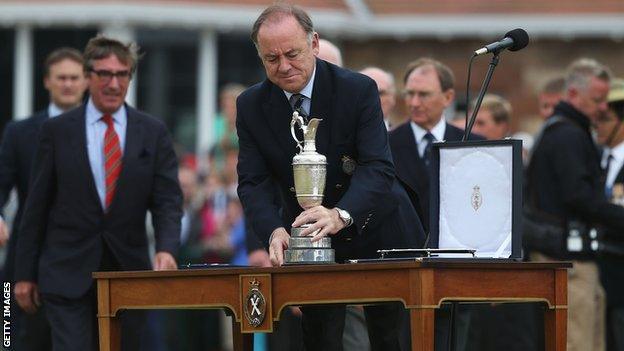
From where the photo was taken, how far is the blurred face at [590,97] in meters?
12.9

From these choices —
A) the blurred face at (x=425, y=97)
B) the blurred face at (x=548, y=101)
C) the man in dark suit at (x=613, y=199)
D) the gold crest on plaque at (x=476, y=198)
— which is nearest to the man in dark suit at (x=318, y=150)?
the gold crest on plaque at (x=476, y=198)

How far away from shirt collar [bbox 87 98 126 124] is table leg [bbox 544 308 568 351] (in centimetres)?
381

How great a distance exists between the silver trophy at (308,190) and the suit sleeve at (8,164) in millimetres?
4026

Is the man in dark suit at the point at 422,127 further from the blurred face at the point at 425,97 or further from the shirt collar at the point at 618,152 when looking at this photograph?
the shirt collar at the point at 618,152

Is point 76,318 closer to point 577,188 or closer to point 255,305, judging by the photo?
point 255,305

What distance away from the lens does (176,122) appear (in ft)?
83.9

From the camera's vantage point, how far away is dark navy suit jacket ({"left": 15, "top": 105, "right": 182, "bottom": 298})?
10359 mm

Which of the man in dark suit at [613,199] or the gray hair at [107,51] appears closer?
the gray hair at [107,51]

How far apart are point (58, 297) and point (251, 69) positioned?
1567cm

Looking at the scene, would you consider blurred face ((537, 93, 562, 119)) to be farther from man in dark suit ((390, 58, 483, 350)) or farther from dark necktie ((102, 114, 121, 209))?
dark necktie ((102, 114, 121, 209))

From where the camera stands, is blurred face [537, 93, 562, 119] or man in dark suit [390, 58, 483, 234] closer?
man in dark suit [390, 58, 483, 234]

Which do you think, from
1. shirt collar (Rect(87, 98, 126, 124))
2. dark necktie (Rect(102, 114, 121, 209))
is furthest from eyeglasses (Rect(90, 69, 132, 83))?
dark necktie (Rect(102, 114, 121, 209))

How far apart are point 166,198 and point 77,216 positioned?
0.59 metres

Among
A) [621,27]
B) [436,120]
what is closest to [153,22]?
[621,27]
